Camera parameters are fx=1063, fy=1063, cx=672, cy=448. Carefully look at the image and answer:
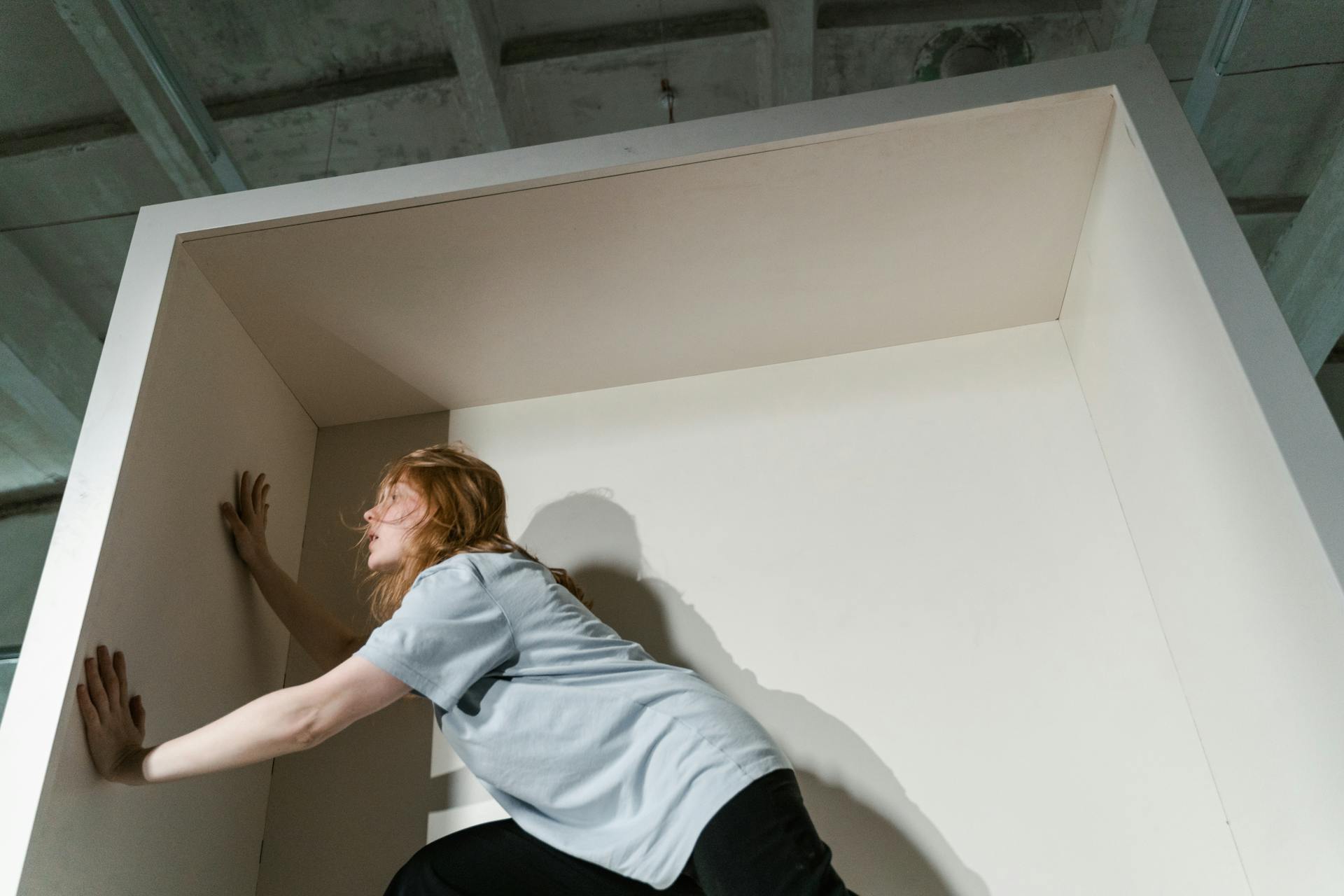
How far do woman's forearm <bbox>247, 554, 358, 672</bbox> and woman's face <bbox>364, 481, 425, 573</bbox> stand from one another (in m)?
0.16

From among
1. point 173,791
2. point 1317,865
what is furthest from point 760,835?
point 173,791

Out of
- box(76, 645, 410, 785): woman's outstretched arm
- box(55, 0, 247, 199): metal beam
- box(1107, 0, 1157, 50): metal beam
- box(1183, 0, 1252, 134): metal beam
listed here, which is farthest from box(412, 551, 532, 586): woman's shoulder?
box(1107, 0, 1157, 50): metal beam

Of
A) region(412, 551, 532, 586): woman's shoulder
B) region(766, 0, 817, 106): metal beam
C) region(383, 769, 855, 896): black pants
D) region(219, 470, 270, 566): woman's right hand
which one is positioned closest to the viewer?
region(383, 769, 855, 896): black pants

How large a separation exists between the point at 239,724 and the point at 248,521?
18.4 inches

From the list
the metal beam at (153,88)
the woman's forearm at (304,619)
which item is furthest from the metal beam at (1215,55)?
the metal beam at (153,88)

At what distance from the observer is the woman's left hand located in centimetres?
113

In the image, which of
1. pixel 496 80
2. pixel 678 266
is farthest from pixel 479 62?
pixel 678 266

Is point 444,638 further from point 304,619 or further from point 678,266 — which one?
point 678,266

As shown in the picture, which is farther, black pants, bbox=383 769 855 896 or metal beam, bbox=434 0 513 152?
metal beam, bbox=434 0 513 152

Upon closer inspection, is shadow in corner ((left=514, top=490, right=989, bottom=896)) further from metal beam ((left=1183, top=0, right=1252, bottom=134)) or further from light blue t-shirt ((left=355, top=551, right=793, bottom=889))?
metal beam ((left=1183, top=0, right=1252, bottom=134))

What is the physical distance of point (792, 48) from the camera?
273cm

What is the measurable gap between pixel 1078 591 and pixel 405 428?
3.61ft

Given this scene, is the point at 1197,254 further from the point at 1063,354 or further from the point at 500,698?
the point at 500,698

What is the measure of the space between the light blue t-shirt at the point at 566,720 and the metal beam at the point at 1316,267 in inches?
88.7
